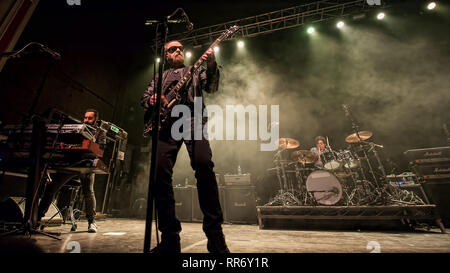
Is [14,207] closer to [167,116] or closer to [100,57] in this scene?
[167,116]

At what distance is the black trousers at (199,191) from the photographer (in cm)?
136

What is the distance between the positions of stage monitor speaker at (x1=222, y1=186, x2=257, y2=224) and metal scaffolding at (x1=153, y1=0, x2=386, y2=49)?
440 cm

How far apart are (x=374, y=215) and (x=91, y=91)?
8.49 m

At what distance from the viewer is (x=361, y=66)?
19.6 ft

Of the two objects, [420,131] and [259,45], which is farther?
[259,45]

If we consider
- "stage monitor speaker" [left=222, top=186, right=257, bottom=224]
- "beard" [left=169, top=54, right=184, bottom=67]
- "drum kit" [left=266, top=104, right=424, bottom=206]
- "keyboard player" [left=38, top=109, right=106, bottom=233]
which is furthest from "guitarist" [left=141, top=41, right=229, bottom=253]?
"stage monitor speaker" [left=222, top=186, right=257, bottom=224]

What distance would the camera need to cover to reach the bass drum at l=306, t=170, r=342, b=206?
3.88 m

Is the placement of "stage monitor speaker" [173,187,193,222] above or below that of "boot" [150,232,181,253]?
below

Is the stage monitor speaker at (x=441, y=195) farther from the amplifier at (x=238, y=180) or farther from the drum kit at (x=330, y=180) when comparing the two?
the amplifier at (x=238, y=180)

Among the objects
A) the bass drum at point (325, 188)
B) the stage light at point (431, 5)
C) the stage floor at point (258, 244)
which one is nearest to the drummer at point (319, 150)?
the bass drum at point (325, 188)

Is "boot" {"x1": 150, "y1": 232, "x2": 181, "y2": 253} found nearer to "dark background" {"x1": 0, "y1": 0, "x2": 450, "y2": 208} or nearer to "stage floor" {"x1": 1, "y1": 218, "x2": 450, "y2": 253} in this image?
"stage floor" {"x1": 1, "y1": 218, "x2": 450, "y2": 253}

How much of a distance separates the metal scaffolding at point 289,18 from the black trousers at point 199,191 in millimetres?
4951

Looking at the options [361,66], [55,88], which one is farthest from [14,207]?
[361,66]
